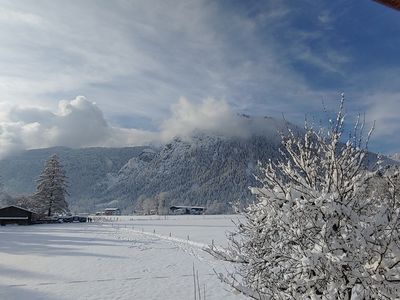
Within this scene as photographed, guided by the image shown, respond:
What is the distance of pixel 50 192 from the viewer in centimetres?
7200

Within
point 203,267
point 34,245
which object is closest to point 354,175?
point 203,267

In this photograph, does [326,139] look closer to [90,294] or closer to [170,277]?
[90,294]

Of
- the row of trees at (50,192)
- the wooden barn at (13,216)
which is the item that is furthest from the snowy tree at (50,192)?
the wooden barn at (13,216)

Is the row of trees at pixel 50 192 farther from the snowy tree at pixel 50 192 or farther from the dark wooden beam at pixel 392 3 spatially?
the dark wooden beam at pixel 392 3

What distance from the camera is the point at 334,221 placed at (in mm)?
4582

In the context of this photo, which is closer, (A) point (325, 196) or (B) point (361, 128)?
(A) point (325, 196)

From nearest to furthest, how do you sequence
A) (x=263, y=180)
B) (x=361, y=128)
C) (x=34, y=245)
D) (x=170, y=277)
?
1. (x=361, y=128)
2. (x=263, y=180)
3. (x=170, y=277)
4. (x=34, y=245)

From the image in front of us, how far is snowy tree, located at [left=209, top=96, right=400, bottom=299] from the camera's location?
4.27m

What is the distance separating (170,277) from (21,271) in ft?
26.2

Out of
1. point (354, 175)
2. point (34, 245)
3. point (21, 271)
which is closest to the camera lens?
point (354, 175)

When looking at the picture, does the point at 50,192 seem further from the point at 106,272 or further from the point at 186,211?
the point at 186,211

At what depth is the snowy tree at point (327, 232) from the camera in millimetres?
4266

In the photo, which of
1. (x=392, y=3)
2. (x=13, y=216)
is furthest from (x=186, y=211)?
(x=392, y=3)

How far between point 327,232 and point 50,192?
243ft
